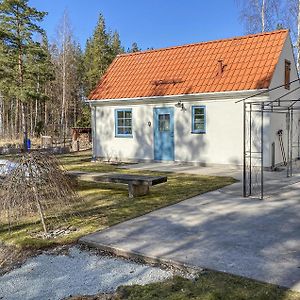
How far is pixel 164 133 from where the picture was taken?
1409cm

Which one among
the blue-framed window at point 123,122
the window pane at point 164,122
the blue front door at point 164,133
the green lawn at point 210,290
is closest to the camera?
the green lawn at point 210,290

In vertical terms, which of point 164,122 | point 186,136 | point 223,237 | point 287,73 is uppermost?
point 287,73

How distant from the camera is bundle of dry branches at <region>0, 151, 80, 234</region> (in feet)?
17.2

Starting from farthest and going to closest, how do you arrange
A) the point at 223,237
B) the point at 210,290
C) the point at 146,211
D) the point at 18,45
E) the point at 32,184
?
the point at 18,45, the point at 146,211, the point at 32,184, the point at 223,237, the point at 210,290

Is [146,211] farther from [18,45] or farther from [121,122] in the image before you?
[18,45]

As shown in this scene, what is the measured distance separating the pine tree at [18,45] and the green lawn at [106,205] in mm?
13439

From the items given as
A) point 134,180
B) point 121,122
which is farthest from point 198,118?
point 134,180

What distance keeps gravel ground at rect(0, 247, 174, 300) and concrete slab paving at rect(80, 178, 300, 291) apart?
345mm

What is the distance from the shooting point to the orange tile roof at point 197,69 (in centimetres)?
1225

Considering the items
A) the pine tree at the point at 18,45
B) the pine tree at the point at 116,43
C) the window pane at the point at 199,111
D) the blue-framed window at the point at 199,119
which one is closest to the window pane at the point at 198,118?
the blue-framed window at the point at 199,119

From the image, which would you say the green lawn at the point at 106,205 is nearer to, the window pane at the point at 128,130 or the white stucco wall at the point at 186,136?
the white stucco wall at the point at 186,136

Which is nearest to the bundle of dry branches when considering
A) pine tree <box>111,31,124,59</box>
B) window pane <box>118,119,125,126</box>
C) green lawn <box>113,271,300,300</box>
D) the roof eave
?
green lawn <box>113,271,300,300</box>

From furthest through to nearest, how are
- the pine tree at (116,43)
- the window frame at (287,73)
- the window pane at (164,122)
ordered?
the pine tree at (116,43)
the window pane at (164,122)
the window frame at (287,73)

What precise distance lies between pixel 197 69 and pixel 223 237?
384 inches
